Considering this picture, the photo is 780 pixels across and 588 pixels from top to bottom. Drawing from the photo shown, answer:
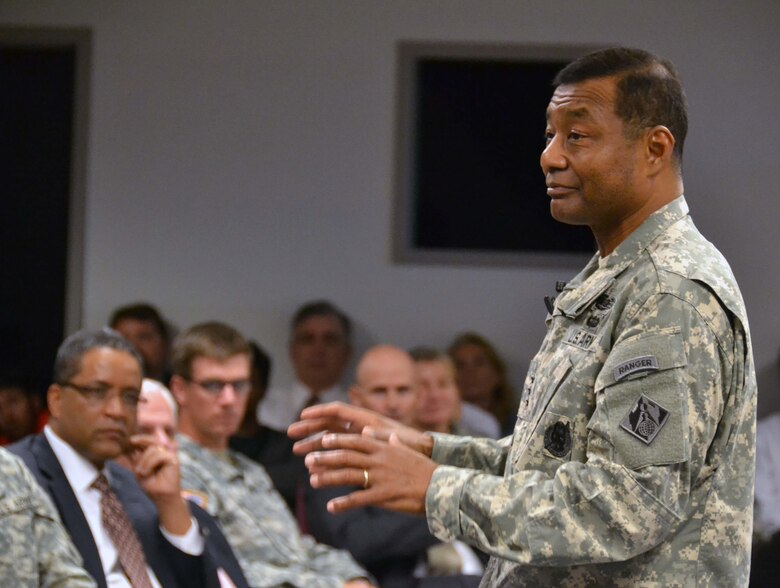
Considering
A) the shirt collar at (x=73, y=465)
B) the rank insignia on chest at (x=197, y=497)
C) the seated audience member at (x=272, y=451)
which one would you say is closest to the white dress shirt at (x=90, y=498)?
the shirt collar at (x=73, y=465)

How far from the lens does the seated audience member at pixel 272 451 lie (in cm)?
421

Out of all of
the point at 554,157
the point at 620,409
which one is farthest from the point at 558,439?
the point at 554,157

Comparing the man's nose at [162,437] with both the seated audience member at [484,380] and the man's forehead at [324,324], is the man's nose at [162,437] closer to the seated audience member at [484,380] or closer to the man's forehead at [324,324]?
the man's forehead at [324,324]

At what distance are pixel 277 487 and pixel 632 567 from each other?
273 cm

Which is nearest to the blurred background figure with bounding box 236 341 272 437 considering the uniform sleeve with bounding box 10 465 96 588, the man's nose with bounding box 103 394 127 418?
the man's nose with bounding box 103 394 127 418

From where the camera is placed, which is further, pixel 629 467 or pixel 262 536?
pixel 262 536

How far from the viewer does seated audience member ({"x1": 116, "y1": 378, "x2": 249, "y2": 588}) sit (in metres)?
3.26

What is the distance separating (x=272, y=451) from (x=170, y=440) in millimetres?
1011

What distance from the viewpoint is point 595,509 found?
1.49 meters

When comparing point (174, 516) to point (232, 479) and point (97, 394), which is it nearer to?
point (97, 394)

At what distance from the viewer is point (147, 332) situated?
17.1 ft

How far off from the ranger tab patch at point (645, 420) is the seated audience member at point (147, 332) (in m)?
3.80

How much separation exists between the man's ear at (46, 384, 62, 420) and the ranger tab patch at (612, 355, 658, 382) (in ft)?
6.15

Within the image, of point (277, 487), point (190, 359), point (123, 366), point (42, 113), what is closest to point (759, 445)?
point (277, 487)
